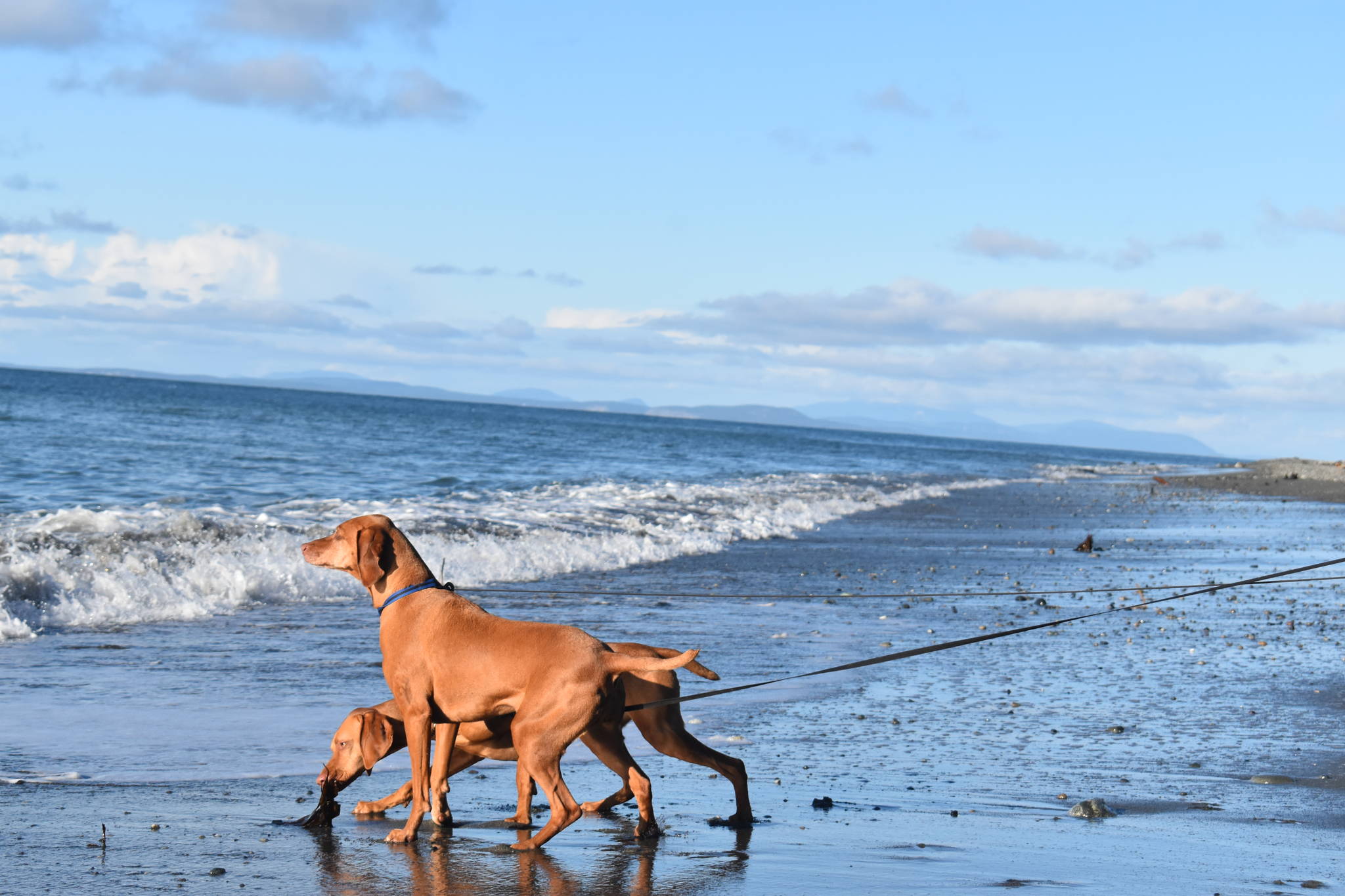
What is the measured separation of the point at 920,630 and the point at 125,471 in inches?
772

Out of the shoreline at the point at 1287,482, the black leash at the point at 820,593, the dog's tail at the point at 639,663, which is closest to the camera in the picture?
the dog's tail at the point at 639,663

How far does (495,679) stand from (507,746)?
480 mm

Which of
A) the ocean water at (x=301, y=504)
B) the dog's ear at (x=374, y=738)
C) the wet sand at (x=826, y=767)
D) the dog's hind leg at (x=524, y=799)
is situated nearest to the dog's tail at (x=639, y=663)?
the dog's hind leg at (x=524, y=799)

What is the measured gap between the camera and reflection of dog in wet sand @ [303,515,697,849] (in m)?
4.76

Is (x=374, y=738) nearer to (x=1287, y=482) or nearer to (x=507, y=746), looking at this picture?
(x=507, y=746)

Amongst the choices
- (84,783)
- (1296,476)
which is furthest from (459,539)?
(1296,476)

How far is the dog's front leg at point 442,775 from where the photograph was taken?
199 inches

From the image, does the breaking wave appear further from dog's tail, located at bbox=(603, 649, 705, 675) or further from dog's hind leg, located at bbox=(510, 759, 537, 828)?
dog's tail, located at bbox=(603, 649, 705, 675)

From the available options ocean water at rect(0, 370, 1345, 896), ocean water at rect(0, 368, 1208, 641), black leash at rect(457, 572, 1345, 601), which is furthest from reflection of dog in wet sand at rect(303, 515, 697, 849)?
ocean water at rect(0, 368, 1208, 641)

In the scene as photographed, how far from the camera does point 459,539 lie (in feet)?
52.1

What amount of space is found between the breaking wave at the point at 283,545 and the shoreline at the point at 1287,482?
22922 mm

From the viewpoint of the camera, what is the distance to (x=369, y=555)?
17.8 feet

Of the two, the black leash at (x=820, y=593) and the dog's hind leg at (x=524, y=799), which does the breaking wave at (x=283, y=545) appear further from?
the dog's hind leg at (x=524, y=799)

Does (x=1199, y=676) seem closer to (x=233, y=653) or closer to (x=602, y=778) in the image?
(x=602, y=778)
